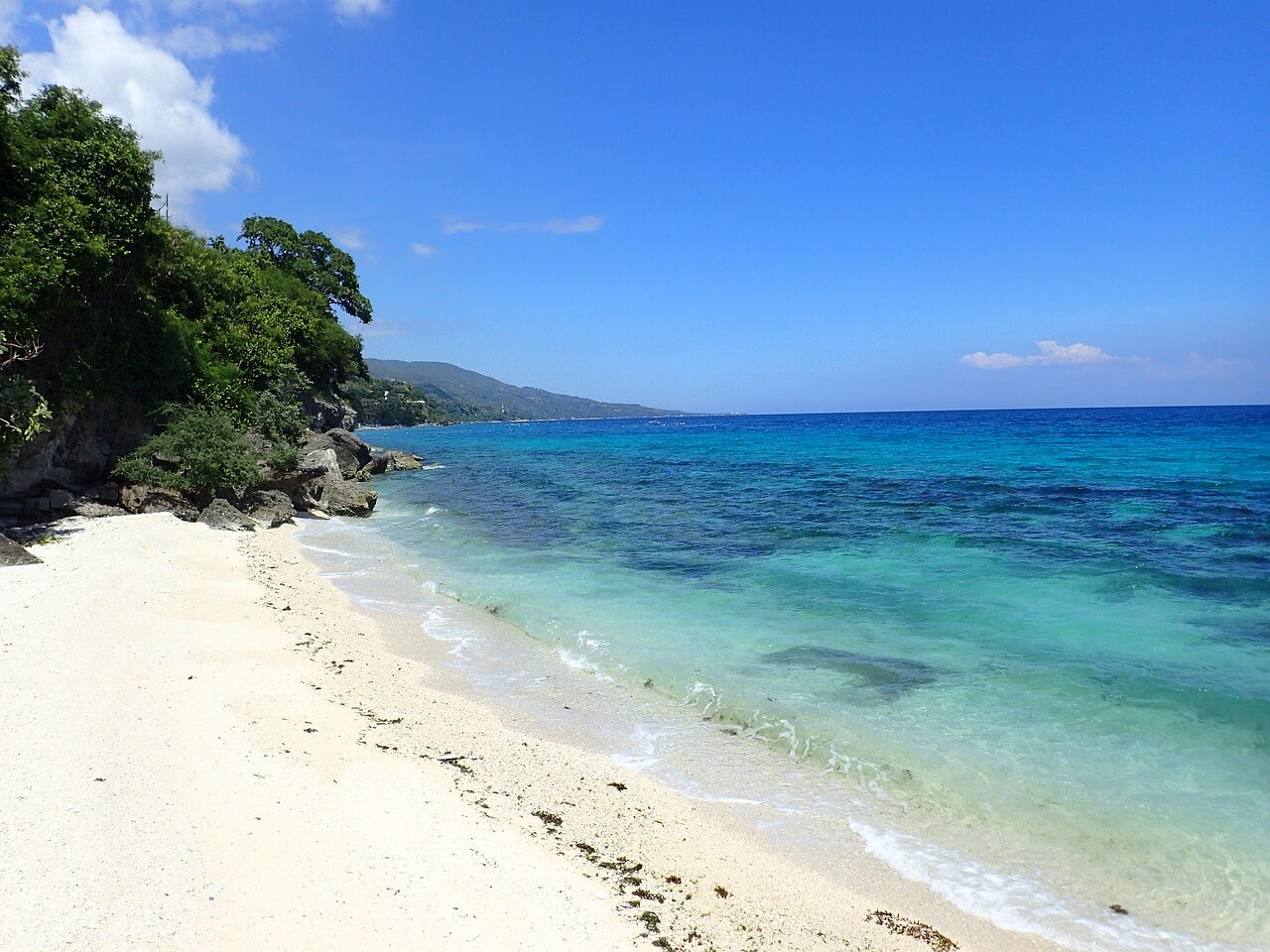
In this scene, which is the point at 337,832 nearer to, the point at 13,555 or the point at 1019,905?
the point at 1019,905

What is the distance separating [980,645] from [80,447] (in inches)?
847

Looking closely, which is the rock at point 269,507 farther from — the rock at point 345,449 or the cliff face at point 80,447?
the rock at point 345,449

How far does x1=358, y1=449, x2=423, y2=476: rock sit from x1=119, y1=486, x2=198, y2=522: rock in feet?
69.8

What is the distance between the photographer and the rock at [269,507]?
20594 mm

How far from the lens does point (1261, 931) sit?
4.92 m

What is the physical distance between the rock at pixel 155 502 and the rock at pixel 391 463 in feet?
69.8

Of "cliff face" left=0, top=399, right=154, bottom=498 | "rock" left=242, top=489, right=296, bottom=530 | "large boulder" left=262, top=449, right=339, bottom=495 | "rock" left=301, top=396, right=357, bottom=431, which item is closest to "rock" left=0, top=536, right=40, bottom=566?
"cliff face" left=0, top=399, right=154, bottom=498

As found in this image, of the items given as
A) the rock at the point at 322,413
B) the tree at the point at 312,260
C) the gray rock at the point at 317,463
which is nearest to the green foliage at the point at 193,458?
the gray rock at the point at 317,463

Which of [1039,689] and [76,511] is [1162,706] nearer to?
[1039,689]

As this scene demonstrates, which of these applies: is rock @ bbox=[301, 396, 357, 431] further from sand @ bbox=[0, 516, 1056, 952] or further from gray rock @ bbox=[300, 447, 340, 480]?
sand @ bbox=[0, 516, 1056, 952]

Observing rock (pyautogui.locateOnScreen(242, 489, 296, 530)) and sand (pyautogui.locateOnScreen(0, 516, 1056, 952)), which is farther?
rock (pyautogui.locateOnScreen(242, 489, 296, 530))

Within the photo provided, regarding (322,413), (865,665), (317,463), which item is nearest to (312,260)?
(322,413)

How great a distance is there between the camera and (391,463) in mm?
46594

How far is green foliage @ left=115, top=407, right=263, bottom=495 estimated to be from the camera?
17.8 meters
